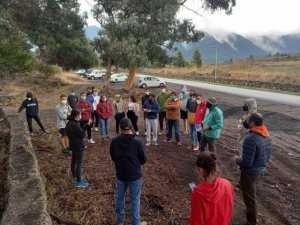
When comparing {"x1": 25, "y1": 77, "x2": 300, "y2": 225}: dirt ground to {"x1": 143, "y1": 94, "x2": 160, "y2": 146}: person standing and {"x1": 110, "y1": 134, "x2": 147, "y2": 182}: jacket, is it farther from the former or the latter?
{"x1": 110, "y1": 134, "x2": 147, "y2": 182}: jacket

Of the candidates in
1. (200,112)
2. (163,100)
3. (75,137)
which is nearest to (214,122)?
(200,112)

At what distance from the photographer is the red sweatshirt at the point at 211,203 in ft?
11.4

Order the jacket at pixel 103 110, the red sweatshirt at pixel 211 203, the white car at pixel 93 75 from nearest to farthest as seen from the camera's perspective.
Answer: the red sweatshirt at pixel 211 203
the jacket at pixel 103 110
the white car at pixel 93 75

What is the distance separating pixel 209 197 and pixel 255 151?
2.24 metres

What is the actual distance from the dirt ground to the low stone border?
0.81 meters

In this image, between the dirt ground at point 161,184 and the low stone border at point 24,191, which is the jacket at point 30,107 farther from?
the low stone border at point 24,191

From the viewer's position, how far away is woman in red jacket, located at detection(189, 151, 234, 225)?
3480 millimetres

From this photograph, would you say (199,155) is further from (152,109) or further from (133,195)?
(152,109)

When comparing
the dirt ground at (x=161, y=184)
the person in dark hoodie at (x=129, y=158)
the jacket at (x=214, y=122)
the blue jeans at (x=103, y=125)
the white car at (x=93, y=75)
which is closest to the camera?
the person in dark hoodie at (x=129, y=158)

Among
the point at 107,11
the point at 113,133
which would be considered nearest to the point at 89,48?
the point at 107,11

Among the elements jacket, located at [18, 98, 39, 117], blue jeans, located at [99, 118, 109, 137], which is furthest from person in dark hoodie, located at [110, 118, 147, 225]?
jacket, located at [18, 98, 39, 117]

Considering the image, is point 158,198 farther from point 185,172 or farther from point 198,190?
point 198,190

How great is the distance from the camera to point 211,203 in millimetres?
3482

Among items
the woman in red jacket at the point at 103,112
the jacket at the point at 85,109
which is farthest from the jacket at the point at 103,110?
the jacket at the point at 85,109
